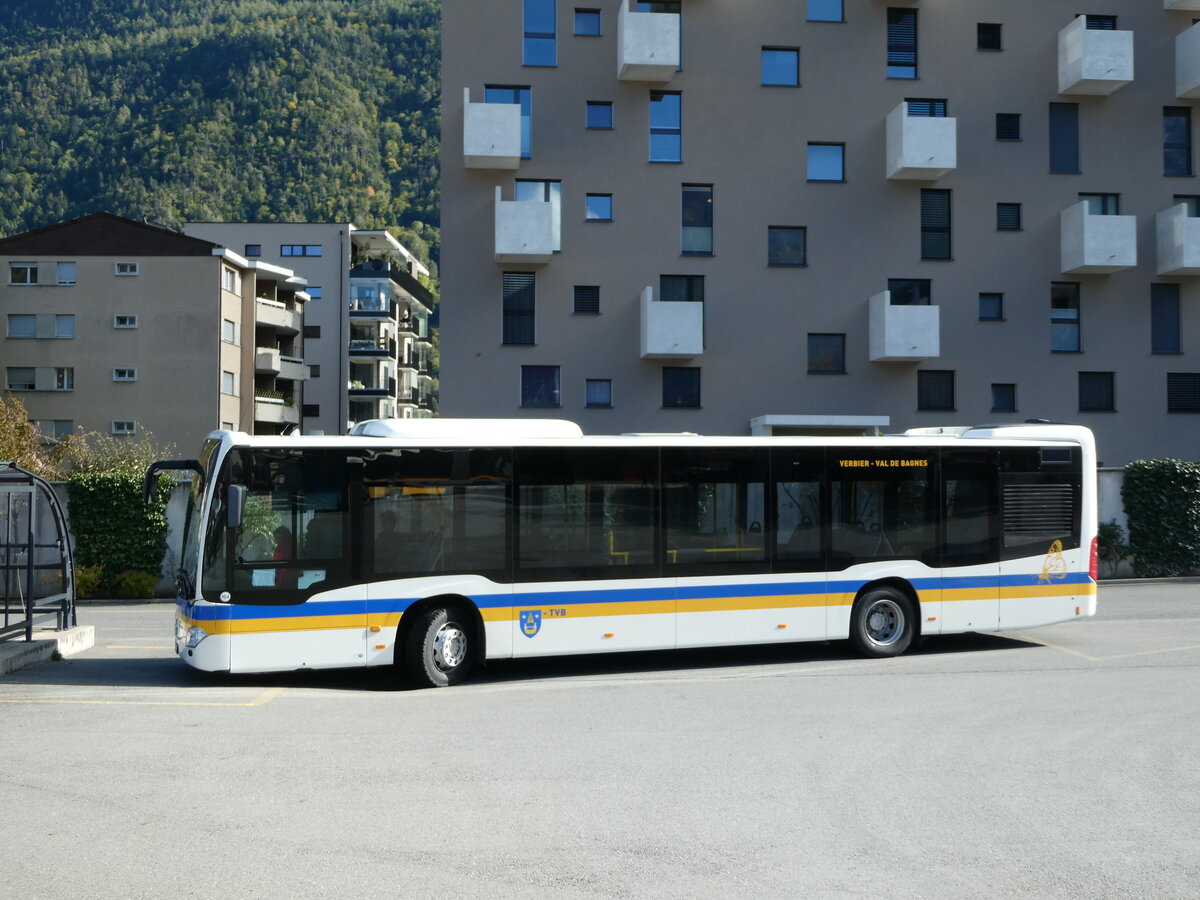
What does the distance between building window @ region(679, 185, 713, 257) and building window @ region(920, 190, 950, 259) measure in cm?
635

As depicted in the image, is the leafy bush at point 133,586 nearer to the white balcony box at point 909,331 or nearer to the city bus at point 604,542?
the city bus at point 604,542

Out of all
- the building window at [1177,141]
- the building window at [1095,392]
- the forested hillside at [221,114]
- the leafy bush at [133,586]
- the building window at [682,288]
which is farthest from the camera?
the forested hillside at [221,114]

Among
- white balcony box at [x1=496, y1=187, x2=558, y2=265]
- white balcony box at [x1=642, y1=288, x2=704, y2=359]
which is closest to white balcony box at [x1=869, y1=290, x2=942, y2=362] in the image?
white balcony box at [x1=642, y1=288, x2=704, y2=359]

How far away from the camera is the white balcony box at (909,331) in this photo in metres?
34.9

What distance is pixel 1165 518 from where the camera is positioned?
26.6 m

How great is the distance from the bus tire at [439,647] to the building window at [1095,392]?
28726mm

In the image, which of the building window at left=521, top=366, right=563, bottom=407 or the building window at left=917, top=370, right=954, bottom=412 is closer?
the building window at left=521, top=366, right=563, bottom=407

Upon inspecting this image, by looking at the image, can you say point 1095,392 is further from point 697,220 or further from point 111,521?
point 111,521

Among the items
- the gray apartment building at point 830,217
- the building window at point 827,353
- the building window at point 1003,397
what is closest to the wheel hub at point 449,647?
the gray apartment building at point 830,217

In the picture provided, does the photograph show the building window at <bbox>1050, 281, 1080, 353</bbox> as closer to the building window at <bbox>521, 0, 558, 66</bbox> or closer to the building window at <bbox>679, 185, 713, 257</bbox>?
the building window at <bbox>679, 185, 713, 257</bbox>

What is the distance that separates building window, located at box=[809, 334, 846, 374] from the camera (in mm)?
36438

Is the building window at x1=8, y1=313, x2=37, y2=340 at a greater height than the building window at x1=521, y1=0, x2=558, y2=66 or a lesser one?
lesser

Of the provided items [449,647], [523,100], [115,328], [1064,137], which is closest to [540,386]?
[523,100]

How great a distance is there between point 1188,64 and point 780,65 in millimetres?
12033
